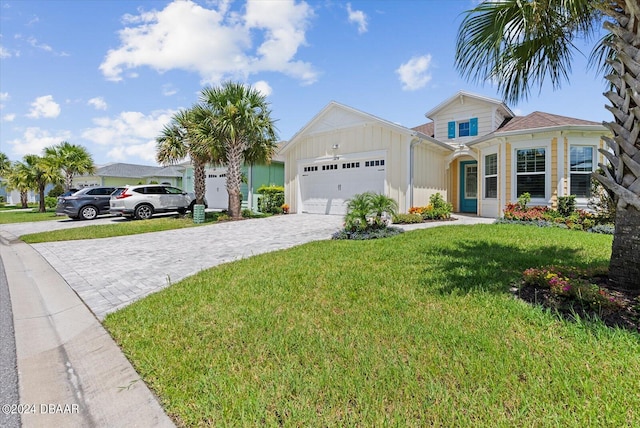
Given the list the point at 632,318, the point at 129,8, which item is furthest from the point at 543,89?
the point at 129,8

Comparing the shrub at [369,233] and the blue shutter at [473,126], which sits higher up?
the blue shutter at [473,126]

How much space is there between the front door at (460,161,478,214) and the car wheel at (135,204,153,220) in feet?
54.8

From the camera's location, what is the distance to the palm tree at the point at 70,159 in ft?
71.7

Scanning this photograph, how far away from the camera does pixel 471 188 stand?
1586 cm

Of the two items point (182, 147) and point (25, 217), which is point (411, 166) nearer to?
point (182, 147)

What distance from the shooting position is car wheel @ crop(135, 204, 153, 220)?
613 inches

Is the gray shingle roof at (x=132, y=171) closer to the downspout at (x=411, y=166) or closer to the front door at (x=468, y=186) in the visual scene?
the downspout at (x=411, y=166)

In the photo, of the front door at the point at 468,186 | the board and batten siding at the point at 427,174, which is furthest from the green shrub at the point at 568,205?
the board and batten siding at the point at 427,174

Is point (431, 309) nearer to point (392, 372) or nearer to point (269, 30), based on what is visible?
point (392, 372)

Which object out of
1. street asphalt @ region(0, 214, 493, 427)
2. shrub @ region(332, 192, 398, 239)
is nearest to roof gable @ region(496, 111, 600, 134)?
shrub @ region(332, 192, 398, 239)

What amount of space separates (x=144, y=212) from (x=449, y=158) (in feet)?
53.1

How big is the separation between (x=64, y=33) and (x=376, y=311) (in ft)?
36.8

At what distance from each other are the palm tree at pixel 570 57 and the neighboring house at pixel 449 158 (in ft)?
22.6

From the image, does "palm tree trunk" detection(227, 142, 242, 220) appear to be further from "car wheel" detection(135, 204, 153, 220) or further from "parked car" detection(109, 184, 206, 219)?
"car wheel" detection(135, 204, 153, 220)
